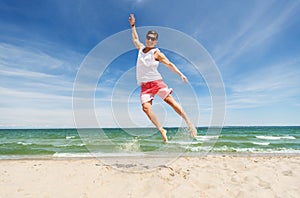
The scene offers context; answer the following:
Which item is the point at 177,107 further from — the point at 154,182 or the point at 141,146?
the point at 141,146

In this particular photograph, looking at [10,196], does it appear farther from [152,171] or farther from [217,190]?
[217,190]

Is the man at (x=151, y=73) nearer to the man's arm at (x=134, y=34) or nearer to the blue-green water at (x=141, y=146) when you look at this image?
the man's arm at (x=134, y=34)

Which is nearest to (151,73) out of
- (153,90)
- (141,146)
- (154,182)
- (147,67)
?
(147,67)

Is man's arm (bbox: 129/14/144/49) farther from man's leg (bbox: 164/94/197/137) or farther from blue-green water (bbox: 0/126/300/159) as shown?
blue-green water (bbox: 0/126/300/159)

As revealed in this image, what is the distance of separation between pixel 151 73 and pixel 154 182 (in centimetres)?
201

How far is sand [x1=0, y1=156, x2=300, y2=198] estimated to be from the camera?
3.86 m

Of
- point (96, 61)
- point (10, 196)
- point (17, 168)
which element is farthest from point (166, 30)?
point (17, 168)

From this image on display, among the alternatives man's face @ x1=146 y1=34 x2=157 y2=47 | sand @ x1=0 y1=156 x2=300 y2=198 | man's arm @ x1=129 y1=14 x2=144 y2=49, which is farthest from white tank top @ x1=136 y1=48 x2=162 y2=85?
sand @ x1=0 y1=156 x2=300 y2=198

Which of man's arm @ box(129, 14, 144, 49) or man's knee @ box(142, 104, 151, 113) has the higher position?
man's arm @ box(129, 14, 144, 49)

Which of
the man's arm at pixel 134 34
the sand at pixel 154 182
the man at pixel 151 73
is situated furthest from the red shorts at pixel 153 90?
the sand at pixel 154 182

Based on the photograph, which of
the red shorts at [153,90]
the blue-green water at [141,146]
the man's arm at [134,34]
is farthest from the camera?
the blue-green water at [141,146]

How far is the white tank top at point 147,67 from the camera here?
12.6 feet

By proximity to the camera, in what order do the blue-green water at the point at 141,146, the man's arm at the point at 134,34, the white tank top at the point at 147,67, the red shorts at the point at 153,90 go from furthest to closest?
the blue-green water at the point at 141,146 → the man's arm at the point at 134,34 → the red shorts at the point at 153,90 → the white tank top at the point at 147,67

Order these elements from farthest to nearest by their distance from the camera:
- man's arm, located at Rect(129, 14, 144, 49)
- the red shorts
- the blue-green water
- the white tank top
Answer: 1. the blue-green water
2. man's arm, located at Rect(129, 14, 144, 49)
3. the red shorts
4. the white tank top
